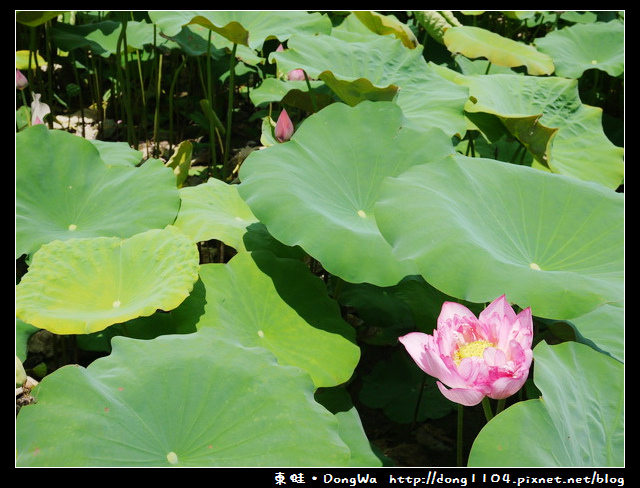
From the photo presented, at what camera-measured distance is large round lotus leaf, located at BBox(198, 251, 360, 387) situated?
1449mm

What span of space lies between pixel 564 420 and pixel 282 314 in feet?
2.25

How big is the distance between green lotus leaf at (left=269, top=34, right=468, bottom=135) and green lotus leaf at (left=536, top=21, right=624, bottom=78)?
115cm

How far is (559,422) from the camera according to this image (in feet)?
3.52

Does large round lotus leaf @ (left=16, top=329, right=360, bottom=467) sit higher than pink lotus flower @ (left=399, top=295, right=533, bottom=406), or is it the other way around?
pink lotus flower @ (left=399, top=295, right=533, bottom=406)

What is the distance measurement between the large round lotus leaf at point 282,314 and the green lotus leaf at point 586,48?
7.03 ft

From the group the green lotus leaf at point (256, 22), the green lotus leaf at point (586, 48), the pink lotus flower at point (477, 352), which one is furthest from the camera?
the green lotus leaf at point (586, 48)

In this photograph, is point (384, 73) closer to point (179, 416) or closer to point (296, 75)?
point (296, 75)

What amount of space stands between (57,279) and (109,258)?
4.8 inches

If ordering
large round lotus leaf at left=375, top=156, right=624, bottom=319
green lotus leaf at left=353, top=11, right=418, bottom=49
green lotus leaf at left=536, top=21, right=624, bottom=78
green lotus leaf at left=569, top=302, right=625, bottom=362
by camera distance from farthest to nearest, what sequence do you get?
1. green lotus leaf at left=536, top=21, right=624, bottom=78
2. green lotus leaf at left=353, top=11, right=418, bottom=49
3. green lotus leaf at left=569, top=302, right=625, bottom=362
4. large round lotus leaf at left=375, top=156, right=624, bottom=319

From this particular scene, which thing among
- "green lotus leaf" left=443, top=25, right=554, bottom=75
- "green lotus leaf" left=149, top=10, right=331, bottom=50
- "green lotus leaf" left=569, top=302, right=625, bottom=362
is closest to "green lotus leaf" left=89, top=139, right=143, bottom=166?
"green lotus leaf" left=149, top=10, right=331, bottom=50

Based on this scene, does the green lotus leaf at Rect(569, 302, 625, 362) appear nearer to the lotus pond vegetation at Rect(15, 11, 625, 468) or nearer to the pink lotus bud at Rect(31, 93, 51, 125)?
Result: the lotus pond vegetation at Rect(15, 11, 625, 468)

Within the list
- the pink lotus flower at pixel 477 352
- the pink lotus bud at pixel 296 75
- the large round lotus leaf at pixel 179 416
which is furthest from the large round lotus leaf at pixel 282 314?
the pink lotus bud at pixel 296 75

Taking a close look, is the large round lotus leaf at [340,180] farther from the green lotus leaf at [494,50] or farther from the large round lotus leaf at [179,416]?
the green lotus leaf at [494,50]

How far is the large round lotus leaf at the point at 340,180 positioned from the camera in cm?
142
